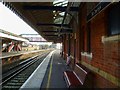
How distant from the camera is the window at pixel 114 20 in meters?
6.64

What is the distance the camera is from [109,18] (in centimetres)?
751

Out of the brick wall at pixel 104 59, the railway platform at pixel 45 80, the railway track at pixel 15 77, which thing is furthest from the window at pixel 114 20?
the railway track at pixel 15 77

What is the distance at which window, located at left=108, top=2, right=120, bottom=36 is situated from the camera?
664cm

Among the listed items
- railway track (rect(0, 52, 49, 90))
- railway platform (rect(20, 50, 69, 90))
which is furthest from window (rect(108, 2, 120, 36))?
railway track (rect(0, 52, 49, 90))

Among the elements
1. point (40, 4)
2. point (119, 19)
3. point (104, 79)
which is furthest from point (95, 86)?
point (40, 4)

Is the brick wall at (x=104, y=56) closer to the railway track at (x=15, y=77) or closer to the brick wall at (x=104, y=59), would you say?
the brick wall at (x=104, y=59)

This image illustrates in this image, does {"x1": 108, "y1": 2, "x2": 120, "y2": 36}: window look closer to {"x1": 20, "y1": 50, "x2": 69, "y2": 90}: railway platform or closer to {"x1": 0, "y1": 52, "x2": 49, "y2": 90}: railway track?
{"x1": 20, "y1": 50, "x2": 69, "y2": 90}: railway platform

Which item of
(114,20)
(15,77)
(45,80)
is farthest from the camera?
(15,77)

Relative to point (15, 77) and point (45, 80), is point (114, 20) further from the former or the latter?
point (15, 77)

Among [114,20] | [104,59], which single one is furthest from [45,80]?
[114,20]

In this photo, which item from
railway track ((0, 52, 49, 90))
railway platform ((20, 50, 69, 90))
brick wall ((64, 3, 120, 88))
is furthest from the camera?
railway track ((0, 52, 49, 90))

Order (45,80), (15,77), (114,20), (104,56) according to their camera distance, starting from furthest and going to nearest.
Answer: (15,77) < (45,80) < (104,56) < (114,20)

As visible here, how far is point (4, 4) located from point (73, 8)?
4.52 m

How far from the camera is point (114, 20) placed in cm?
701
